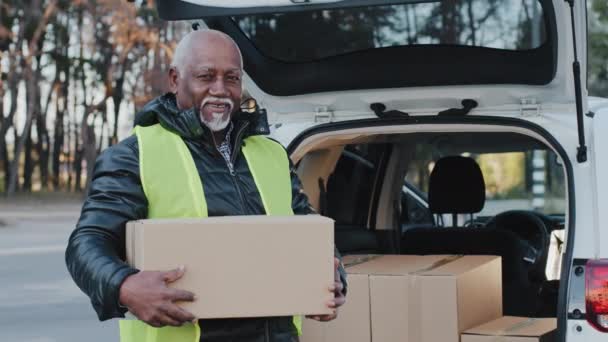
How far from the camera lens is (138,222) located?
2889 millimetres

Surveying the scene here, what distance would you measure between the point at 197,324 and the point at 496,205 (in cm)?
535

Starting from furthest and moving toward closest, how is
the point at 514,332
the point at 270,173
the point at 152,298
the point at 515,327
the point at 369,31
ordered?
the point at 369,31 < the point at 515,327 < the point at 514,332 < the point at 270,173 < the point at 152,298

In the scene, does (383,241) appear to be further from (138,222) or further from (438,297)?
(138,222)

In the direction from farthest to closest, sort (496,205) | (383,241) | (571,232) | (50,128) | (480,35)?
(50,128) < (496,205) < (383,241) < (480,35) < (571,232)

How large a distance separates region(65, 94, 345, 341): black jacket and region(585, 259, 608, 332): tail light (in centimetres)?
107

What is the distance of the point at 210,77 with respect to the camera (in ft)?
10.2

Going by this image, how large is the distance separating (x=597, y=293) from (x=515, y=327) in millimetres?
717

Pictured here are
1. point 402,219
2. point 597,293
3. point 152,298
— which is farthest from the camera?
point 402,219

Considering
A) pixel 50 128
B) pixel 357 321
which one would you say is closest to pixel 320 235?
pixel 357 321

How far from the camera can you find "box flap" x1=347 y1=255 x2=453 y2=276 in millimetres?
4484

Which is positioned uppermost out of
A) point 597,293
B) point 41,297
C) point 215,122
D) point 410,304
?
point 215,122

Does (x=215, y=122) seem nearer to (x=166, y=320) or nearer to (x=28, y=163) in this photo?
(x=166, y=320)

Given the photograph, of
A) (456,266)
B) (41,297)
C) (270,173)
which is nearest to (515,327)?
(456,266)

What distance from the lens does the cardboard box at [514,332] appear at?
14.0 ft
